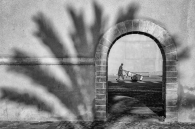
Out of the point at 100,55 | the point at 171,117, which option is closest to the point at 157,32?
the point at 100,55

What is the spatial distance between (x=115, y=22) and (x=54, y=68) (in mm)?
2210

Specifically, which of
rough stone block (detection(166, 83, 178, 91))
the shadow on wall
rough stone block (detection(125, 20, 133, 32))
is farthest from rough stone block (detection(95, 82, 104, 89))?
rough stone block (detection(166, 83, 178, 91))

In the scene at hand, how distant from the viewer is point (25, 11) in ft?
17.8

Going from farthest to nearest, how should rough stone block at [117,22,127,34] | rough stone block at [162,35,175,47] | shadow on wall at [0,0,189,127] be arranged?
shadow on wall at [0,0,189,127], rough stone block at [117,22,127,34], rough stone block at [162,35,175,47]

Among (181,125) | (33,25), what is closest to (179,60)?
(181,125)

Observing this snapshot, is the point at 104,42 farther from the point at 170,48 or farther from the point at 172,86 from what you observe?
the point at 172,86

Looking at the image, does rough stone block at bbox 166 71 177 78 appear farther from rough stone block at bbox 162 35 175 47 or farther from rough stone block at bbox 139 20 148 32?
rough stone block at bbox 139 20 148 32

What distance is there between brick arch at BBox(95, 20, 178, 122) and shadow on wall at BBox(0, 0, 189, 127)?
233 millimetres

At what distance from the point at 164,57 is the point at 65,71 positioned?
2.86 metres

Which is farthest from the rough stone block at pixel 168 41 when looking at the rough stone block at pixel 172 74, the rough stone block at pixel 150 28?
the rough stone block at pixel 172 74

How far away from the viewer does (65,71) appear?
5387 mm

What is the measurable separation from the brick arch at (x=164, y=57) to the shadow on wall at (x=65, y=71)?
233mm

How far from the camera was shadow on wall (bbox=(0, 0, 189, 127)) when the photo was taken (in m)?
5.33

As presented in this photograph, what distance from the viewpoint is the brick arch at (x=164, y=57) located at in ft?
16.9
